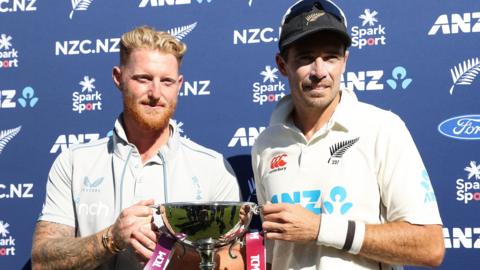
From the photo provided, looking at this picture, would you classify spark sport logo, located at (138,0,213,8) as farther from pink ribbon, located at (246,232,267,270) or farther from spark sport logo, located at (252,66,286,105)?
pink ribbon, located at (246,232,267,270)

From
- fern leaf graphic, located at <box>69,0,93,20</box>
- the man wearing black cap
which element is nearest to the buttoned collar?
the man wearing black cap

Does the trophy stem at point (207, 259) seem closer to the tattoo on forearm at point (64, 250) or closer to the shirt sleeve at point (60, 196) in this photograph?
the tattoo on forearm at point (64, 250)

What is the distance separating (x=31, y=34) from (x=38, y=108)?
332mm

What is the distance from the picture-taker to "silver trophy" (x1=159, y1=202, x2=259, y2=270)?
1.72 m

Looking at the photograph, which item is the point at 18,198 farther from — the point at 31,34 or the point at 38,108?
the point at 31,34

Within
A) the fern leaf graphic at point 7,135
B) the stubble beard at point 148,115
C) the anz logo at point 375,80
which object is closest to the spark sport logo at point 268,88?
the anz logo at point 375,80

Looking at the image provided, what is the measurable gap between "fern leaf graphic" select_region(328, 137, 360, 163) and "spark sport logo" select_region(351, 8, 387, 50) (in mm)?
668

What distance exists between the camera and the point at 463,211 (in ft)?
7.58

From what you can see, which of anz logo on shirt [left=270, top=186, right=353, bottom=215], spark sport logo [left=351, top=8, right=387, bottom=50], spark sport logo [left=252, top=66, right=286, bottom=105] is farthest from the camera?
spark sport logo [left=252, top=66, right=286, bottom=105]

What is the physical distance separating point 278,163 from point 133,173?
1.64 ft

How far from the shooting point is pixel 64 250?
2.03 meters

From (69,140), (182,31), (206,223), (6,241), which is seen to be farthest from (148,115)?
(6,241)

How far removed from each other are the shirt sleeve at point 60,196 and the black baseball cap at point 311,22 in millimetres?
868

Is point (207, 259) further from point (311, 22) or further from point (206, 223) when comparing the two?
point (311, 22)
